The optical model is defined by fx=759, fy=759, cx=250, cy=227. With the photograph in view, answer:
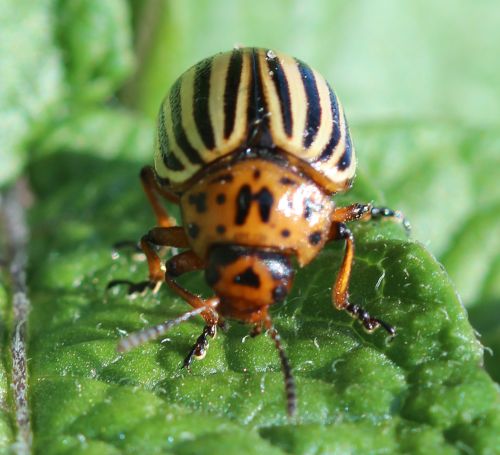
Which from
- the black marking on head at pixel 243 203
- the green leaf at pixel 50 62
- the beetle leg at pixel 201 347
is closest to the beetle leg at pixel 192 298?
the beetle leg at pixel 201 347

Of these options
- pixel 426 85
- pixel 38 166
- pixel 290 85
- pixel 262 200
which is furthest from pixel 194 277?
pixel 426 85

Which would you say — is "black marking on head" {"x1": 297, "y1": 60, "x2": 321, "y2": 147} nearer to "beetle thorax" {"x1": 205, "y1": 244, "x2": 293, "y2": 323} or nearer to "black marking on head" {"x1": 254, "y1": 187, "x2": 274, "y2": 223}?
"black marking on head" {"x1": 254, "y1": 187, "x2": 274, "y2": 223}

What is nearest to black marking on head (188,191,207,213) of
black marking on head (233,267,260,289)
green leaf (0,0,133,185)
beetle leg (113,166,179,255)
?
black marking on head (233,267,260,289)

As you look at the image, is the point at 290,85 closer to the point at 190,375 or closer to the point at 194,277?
the point at 194,277

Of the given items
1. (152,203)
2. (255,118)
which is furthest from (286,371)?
(152,203)

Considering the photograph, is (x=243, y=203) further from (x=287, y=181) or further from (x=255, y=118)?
(x=255, y=118)
